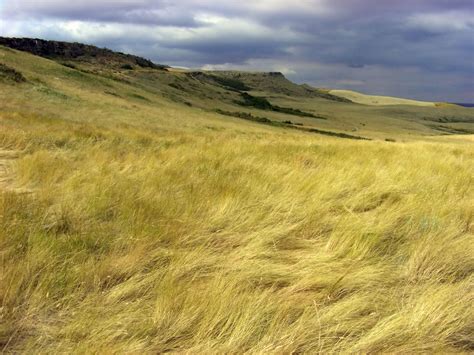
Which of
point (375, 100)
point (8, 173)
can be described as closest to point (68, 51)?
point (8, 173)

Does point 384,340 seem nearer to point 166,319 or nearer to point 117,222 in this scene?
point 166,319

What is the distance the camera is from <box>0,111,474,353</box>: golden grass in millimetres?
2561

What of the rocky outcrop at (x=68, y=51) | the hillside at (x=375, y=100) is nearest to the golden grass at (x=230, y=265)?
the rocky outcrop at (x=68, y=51)

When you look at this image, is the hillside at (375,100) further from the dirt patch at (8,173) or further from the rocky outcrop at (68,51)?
the dirt patch at (8,173)

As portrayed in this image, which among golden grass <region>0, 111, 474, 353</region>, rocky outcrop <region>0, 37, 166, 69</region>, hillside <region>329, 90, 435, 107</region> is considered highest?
hillside <region>329, 90, 435, 107</region>

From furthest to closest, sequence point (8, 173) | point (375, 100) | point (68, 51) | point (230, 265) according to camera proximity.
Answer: point (375, 100), point (68, 51), point (8, 173), point (230, 265)

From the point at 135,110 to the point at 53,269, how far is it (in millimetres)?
25859

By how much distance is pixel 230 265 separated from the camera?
3.40 meters

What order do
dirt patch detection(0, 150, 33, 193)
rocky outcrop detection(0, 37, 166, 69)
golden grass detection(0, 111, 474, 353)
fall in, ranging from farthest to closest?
rocky outcrop detection(0, 37, 166, 69)
dirt patch detection(0, 150, 33, 193)
golden grass detection(0, 111, 474, 353)

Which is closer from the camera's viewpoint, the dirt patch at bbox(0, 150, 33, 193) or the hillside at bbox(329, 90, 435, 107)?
the dirt patch at bbox(0, 150, 33, 193)

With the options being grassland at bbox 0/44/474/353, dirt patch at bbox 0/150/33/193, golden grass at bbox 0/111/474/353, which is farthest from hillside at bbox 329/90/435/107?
golden grass at bbox 0/111/474/353

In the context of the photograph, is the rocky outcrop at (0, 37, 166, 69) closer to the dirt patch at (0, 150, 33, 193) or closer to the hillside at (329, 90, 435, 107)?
the dirt patch at (0, 150, 33, 193)

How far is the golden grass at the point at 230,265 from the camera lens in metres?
2.56

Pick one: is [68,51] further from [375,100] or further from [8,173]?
[375,100]
